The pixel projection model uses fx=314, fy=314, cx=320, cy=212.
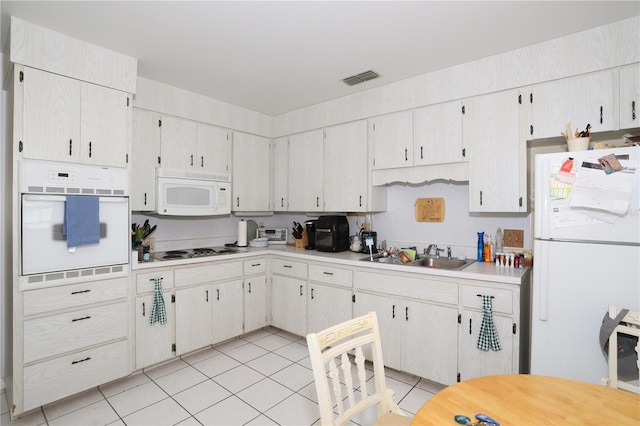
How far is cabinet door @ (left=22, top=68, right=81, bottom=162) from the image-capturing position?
209 centimetres

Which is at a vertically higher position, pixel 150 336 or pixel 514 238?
pixel 514 238

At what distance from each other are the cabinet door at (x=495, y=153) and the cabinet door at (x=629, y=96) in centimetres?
56

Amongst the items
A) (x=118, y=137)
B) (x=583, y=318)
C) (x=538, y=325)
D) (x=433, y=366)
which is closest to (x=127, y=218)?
(x=118, y=137)

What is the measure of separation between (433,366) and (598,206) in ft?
5.15

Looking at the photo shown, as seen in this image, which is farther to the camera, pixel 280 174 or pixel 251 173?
pixel 280 174

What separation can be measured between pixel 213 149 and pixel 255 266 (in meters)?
1.38

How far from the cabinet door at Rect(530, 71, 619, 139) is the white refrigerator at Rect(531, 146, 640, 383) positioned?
551 millimetres

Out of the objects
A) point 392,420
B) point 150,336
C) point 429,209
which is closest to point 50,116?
point 150,336

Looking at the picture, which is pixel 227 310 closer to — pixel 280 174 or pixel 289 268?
pixel 289 268

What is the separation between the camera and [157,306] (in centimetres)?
269

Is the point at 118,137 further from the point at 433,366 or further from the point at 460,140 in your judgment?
the point at 433,366

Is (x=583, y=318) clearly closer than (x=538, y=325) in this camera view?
Yes

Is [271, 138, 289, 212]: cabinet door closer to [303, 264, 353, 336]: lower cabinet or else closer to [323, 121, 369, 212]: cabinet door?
[323, 121, 369, 212]: cabinet door

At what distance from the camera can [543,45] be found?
2.26 m
